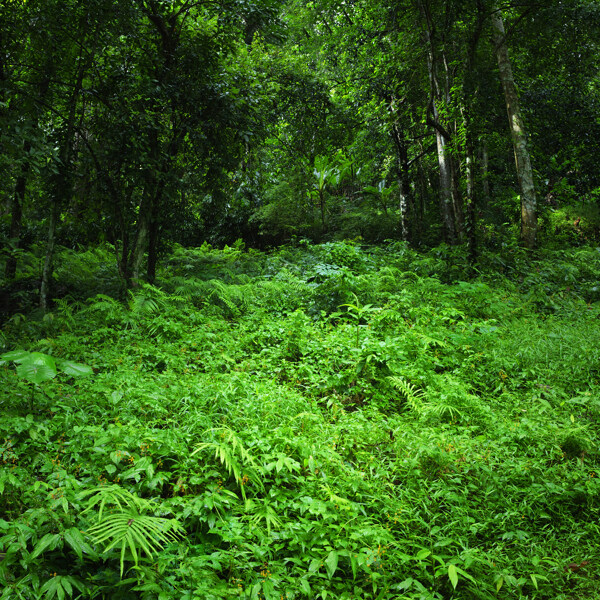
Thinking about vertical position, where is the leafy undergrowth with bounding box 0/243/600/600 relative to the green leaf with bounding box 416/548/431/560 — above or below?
above

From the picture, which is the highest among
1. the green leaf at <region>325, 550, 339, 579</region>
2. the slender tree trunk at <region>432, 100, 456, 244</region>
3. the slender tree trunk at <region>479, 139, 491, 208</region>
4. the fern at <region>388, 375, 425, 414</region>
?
the slender tree trunk at <region>479, 139, 491, 208</region>

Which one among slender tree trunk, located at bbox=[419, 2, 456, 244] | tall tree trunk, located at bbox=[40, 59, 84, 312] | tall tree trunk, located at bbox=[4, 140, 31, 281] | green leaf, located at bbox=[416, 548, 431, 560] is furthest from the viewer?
slender tree trunk, located at bbox=[419, 2, 456, 244]

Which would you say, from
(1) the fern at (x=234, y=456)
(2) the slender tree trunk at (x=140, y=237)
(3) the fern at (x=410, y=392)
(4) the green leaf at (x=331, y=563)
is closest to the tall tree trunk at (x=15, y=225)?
(2) the slender tree trunk at (x=140, y=237)

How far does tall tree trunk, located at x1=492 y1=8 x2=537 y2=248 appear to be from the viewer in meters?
8.49

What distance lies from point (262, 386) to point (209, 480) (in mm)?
1310

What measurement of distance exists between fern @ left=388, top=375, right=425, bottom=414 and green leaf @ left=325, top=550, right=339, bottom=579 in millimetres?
1890

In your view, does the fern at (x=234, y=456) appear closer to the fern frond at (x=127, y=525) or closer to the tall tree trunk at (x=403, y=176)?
the fern frond at (x=127, y=525)

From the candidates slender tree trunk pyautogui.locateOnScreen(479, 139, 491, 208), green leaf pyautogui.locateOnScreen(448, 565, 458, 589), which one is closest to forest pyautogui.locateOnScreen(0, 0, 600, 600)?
green leaf pyautogui.locateOnScreen(448, 565, 458, 589)

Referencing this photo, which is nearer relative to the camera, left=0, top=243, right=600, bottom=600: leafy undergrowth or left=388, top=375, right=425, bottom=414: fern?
left=0, top=243, right=600, bottom=600: leafy undergrowth

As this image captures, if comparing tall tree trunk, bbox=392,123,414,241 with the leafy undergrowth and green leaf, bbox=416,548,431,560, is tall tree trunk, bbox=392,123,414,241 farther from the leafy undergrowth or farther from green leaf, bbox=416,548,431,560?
green leaf, bbox=416,548,431,560

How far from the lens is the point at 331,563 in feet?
7.58

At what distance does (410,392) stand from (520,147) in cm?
699

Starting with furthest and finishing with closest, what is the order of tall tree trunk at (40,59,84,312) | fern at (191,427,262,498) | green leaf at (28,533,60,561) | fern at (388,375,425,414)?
tall tree trunk at (40,59,84,312)
fern at (388,375,425,414)
fern at (191,427,262,498)
green leaf at (28,533,60,561)

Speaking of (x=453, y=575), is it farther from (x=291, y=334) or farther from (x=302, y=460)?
(x=291, y=334)
